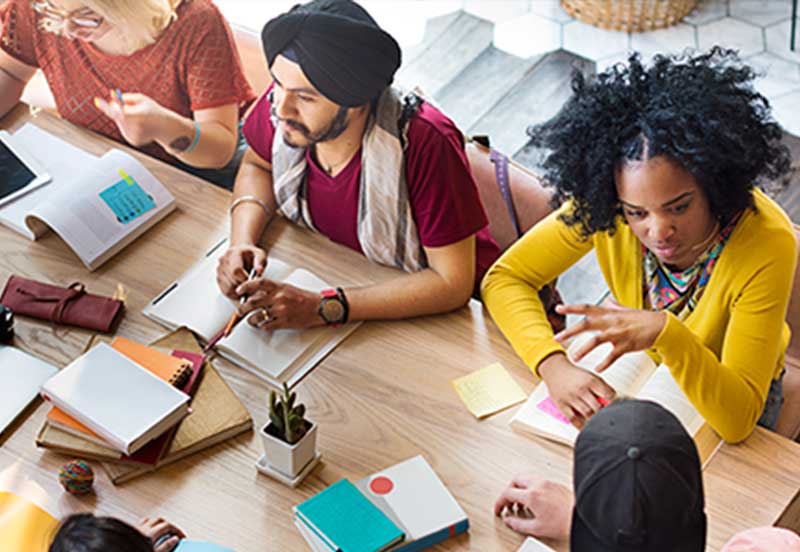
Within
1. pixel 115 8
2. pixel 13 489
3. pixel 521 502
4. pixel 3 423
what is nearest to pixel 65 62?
pixel 115 8

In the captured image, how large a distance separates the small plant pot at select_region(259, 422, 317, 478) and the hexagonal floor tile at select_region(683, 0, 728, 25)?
2.96 meters

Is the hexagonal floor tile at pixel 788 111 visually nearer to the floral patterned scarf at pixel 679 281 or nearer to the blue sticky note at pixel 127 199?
the floral patterned scarf at pixel 679 281

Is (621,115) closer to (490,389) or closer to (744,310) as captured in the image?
(744,310)

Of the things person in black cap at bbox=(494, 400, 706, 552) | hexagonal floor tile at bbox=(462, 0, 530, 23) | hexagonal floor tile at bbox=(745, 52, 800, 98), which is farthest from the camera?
hexagonal floor tile at bbox=(462, 0, 530, 23)

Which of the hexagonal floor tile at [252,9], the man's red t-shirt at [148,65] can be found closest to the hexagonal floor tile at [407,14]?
the hexagonal floor tile at [252,9]

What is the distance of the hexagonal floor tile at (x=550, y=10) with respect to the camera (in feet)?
13.1

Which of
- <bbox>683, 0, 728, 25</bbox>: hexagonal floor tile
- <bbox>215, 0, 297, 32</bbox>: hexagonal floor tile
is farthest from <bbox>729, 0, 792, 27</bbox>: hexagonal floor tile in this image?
<bbox>215, 0, 297, 32</bbox>: hexagonal floor tile

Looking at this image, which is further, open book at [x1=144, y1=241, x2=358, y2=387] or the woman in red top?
the woman in red top

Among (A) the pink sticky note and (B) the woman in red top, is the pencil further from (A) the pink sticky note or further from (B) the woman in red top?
(A) the pink sticky note

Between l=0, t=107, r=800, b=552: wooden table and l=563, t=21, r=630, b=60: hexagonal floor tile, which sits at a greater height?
l=0, t=107, r=800, b=552: wooden table

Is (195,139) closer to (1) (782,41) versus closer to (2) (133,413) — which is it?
(2) (133,413)

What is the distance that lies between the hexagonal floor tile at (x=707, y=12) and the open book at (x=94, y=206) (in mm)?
2584

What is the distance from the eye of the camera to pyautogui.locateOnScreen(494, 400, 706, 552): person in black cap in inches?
42.5

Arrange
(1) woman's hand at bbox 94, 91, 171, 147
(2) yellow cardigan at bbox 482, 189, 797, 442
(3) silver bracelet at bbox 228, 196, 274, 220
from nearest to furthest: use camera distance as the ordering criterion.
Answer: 1. (2) yellow cardigan at bbox 482, 189, 797, 442
2. (3) silver bracelet at bbox 228, 196, 274, 220
3. (1) woman's hand at bbox 94, 91, 171, 147
